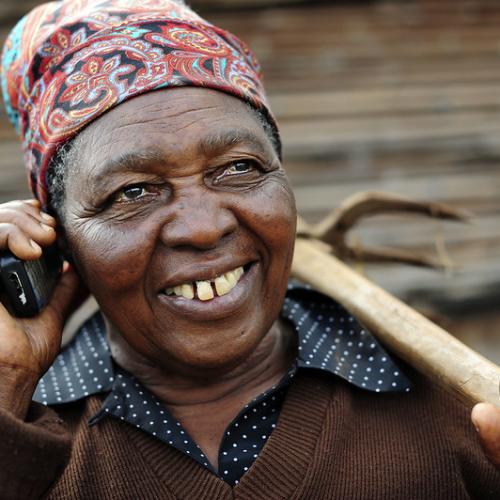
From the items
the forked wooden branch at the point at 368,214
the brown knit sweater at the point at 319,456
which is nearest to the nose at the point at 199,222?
the brown knit sweater at the point at 319,456

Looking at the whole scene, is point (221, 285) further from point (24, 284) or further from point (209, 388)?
point (24, 284)

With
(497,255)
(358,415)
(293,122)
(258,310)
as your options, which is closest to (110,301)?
(258,310)

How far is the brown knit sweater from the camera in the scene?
2.12 m

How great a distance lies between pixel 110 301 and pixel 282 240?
548mm

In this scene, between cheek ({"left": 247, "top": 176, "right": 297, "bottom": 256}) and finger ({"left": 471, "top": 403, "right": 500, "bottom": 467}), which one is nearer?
finger ({"left": 471, "top": 403, "right": 500, "bottom": 467})

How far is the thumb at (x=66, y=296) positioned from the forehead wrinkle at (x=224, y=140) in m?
0.71

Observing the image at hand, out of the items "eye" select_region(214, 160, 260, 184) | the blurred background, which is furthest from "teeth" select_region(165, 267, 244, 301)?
the blurred background

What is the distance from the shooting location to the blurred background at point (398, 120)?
4.81 meters

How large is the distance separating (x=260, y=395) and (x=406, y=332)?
0.50 metres

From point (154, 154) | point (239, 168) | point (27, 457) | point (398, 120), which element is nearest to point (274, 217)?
point (239, 168)

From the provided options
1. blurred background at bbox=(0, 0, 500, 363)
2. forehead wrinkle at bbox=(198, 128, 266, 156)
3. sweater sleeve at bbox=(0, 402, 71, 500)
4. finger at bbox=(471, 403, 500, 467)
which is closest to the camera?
finger at bbox=(471, 403, 500, 467)

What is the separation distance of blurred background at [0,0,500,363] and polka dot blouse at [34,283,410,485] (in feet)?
7.55

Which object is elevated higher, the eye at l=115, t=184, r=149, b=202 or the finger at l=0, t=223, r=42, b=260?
the eye at l=115, t=184, r=149, b=202

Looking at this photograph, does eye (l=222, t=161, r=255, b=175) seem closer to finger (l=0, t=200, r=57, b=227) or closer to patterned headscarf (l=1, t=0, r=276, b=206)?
patterned headscarf (l=1, t=0, r=276, b=206)
